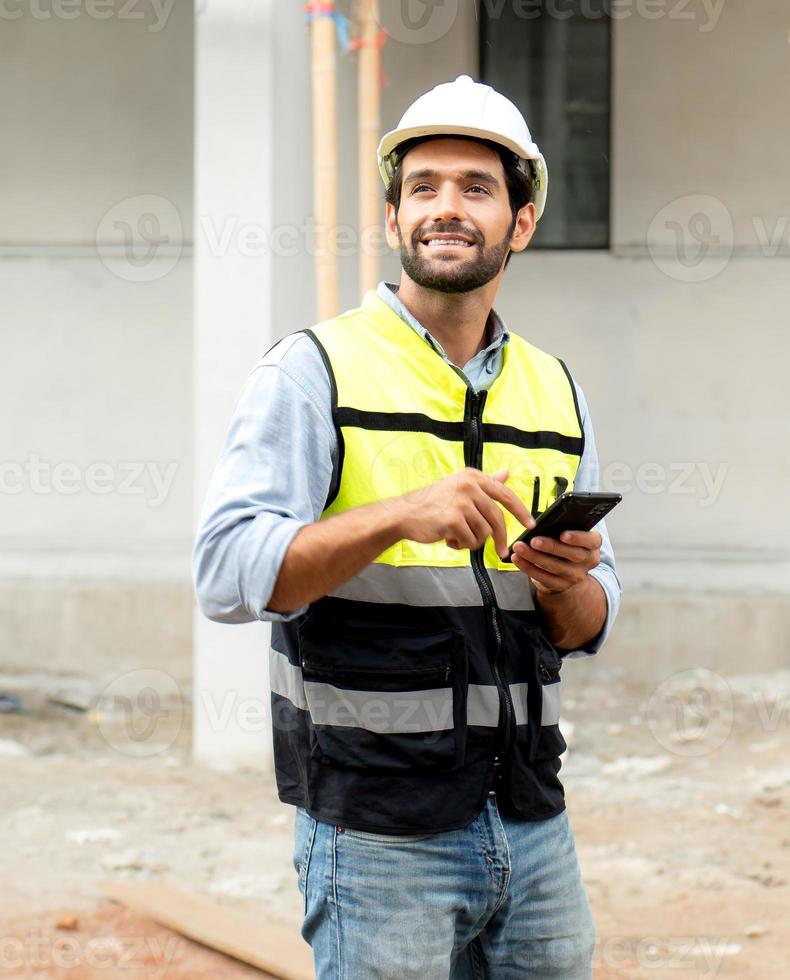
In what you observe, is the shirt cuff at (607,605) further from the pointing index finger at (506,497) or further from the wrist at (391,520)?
the wrist at (391,520)

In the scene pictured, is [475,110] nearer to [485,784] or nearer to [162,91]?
[485,784]

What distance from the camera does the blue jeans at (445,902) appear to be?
173cm

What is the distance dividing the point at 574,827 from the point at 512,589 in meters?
3.35

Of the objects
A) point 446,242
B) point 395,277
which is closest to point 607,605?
point 446,242

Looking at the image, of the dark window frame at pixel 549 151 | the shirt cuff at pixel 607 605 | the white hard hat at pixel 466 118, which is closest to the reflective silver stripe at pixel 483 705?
the shirt cuff at pixel 607 605

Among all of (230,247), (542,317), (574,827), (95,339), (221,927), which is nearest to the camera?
(221,927)

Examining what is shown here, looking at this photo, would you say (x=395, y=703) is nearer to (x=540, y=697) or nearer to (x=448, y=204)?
(x=540, y=697)

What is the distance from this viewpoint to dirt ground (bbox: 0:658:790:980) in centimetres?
385

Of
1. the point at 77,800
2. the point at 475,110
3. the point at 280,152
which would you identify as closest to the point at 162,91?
the point at 280,152

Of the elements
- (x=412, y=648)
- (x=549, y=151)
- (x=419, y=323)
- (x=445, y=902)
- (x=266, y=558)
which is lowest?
(x=445, y=902)

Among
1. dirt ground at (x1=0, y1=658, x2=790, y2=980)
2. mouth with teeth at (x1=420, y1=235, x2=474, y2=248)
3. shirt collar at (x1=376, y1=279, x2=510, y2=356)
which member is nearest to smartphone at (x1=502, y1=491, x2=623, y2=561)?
shirt collar at (x1=376, y1=279, x2=510, y2=356)

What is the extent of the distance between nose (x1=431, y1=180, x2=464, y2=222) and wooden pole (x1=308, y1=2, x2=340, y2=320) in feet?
10.7

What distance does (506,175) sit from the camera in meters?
2.04

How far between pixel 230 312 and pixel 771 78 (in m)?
3.60
